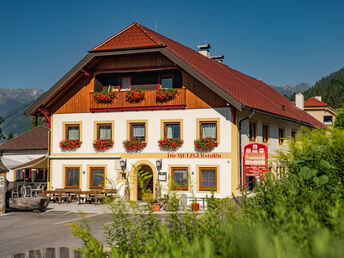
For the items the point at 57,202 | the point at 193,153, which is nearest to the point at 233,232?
the point at 193,153

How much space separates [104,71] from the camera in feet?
81.4

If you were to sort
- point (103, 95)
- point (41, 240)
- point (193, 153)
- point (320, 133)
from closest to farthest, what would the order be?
point (320, 133)
point (41, 240)
point (193, 153)
point (103, 95)

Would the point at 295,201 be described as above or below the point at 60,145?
below

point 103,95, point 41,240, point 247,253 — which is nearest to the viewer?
point 247,253

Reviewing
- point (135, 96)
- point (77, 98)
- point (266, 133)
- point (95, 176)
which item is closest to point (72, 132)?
point (77, 98)

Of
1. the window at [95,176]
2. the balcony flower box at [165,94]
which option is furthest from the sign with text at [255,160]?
the window at [95,176]

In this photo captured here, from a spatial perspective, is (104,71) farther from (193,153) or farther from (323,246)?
(323,246)

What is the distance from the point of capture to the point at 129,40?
24.1 metres

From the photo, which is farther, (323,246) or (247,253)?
(247,253)

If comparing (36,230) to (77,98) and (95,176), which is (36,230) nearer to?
(95,176)

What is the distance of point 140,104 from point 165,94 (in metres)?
1.68

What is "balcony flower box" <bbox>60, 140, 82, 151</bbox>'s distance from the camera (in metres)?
25.2

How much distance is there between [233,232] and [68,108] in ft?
73.5

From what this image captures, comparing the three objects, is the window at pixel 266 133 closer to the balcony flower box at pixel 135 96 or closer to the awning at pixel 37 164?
the balcony flower box at pixel 135 96
